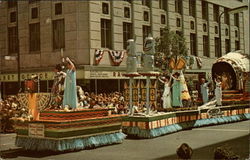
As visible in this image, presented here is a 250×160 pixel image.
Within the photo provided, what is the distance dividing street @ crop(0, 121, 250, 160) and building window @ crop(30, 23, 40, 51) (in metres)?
11.0

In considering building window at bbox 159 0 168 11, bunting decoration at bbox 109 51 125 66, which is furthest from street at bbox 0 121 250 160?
building window at bbox 159 0 168 11

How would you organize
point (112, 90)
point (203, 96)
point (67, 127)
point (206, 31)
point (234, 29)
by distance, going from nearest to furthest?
1. point (67, 127)
2. point (234, 29)
3. point (203, 96)
4. point (206, 31)
5. point (112, 90)

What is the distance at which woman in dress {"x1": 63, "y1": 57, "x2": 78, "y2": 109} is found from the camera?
11031mm

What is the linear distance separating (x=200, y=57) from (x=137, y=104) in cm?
1005

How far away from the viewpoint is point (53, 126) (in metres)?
10.5

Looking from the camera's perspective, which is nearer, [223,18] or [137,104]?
[137,104]

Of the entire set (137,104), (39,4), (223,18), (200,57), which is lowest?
(137,104)

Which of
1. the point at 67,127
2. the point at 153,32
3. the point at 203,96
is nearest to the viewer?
the point at 67,127

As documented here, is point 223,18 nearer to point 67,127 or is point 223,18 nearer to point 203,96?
point 203,96

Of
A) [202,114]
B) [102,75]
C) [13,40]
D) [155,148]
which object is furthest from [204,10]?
[155,148]

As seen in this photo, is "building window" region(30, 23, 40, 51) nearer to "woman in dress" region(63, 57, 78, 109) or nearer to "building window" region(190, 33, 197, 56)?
"building window" region(190, 33, 197, 56)

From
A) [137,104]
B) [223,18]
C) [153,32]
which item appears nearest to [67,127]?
[137,104]

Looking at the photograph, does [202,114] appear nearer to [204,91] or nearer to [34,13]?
[204,91]

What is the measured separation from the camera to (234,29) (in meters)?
16.8
